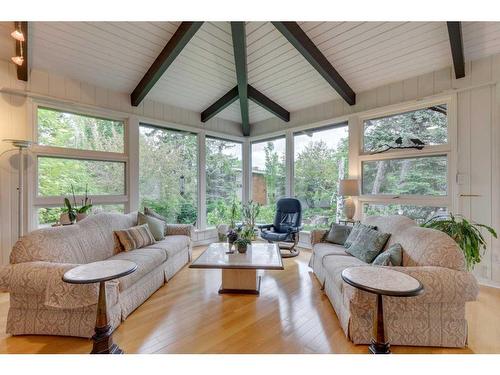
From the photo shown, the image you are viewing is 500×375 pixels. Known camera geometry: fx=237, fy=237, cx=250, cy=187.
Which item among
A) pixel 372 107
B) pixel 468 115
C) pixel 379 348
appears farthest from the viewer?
pixel 372 107

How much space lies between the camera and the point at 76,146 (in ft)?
12.2

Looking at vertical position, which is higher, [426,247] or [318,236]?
[426,247]

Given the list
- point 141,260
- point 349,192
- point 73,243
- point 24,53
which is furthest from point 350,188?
A: point 24,53

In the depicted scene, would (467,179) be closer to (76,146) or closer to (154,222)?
(154,222)

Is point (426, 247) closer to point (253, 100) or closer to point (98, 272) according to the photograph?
point (98, 272)

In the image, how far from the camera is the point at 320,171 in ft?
16.0

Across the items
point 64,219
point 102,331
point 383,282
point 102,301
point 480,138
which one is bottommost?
point 102,331

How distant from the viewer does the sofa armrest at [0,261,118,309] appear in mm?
1780

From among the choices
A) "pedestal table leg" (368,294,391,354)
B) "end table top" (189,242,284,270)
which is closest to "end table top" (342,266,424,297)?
"pedestal table leg" (368,294,391,354)

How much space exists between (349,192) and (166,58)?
3.49 meters

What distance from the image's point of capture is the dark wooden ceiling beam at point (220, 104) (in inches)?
188

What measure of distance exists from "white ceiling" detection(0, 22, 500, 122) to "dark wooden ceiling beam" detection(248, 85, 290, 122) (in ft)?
0.66
